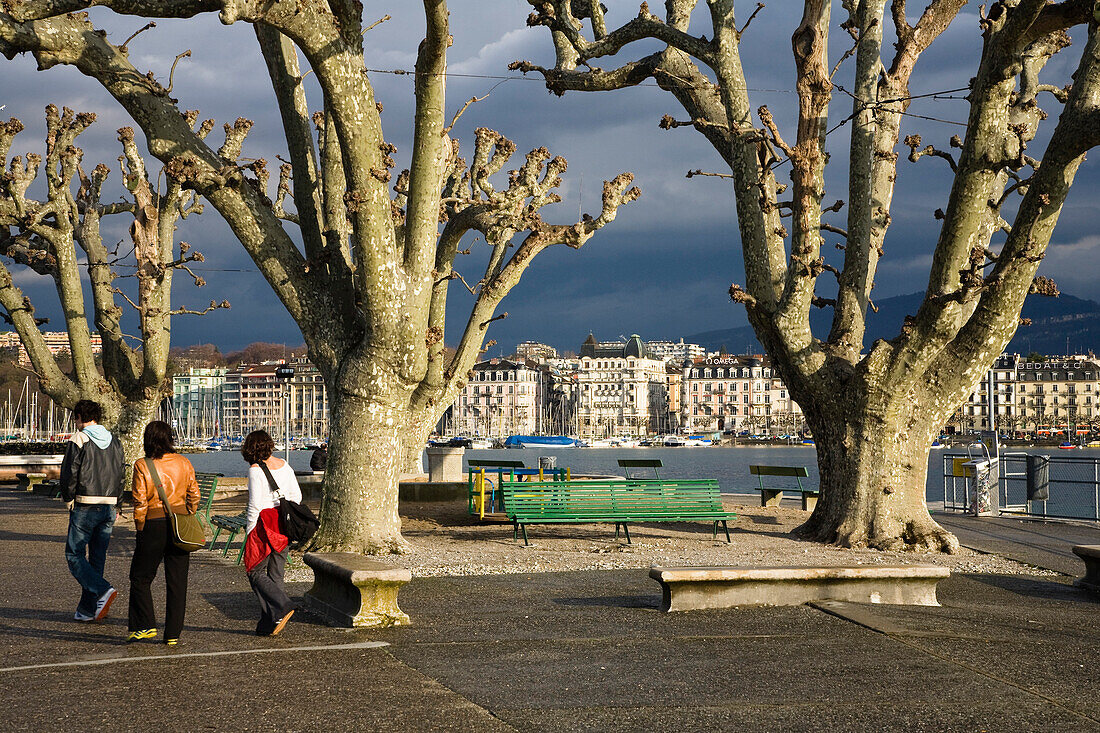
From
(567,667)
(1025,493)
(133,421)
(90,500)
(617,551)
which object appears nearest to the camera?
(567,667)

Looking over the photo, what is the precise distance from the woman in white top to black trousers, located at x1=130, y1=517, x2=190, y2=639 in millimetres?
482

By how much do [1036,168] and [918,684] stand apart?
354 inches

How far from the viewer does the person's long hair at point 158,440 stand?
7.64m

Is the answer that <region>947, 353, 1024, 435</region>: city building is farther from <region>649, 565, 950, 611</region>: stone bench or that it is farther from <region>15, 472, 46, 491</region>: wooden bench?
<region>649, 565, 950, 611</region>: stone bench

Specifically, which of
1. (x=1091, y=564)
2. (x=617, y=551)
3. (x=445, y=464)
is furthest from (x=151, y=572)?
(x=445, y=464)

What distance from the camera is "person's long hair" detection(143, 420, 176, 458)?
7645 mm

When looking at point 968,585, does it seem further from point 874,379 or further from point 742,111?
point 742,111

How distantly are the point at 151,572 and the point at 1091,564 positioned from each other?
837 cm

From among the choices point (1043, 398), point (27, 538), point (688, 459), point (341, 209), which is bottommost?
point (688, 459)

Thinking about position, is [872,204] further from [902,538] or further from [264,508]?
[264,508]

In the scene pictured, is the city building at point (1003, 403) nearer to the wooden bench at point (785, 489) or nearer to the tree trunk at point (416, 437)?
the wooden bench at point (785, 489)

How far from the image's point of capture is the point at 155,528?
24.8 ft

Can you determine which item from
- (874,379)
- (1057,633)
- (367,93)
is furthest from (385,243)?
(1057,633)

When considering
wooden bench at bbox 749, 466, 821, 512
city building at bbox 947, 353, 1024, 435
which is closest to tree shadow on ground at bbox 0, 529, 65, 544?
wooden bench at bbox 749, 466, 821, 512
